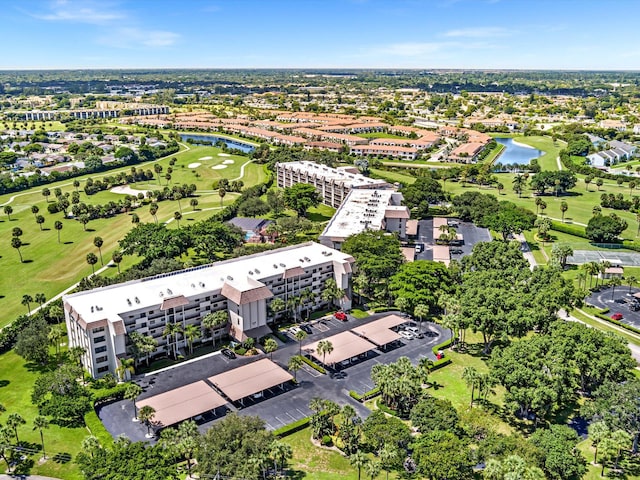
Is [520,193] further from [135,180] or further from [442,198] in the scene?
[135,180]

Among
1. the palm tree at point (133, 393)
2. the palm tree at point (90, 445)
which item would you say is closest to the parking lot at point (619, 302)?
the palm tree at point (133, 393)

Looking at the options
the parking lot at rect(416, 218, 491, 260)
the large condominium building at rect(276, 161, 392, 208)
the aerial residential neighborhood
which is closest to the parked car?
the aerial residential neighborhood

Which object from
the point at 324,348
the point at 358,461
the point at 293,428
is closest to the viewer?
the point at 358,461

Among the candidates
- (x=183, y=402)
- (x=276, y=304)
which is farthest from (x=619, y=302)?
(x=183, y=402)

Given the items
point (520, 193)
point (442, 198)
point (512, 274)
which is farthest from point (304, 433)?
point (520, 193)

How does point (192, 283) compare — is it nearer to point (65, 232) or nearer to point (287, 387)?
point (287, 387)

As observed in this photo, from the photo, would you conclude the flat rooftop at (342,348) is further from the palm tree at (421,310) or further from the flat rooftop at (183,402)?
the flat rooftop at (183,402)
